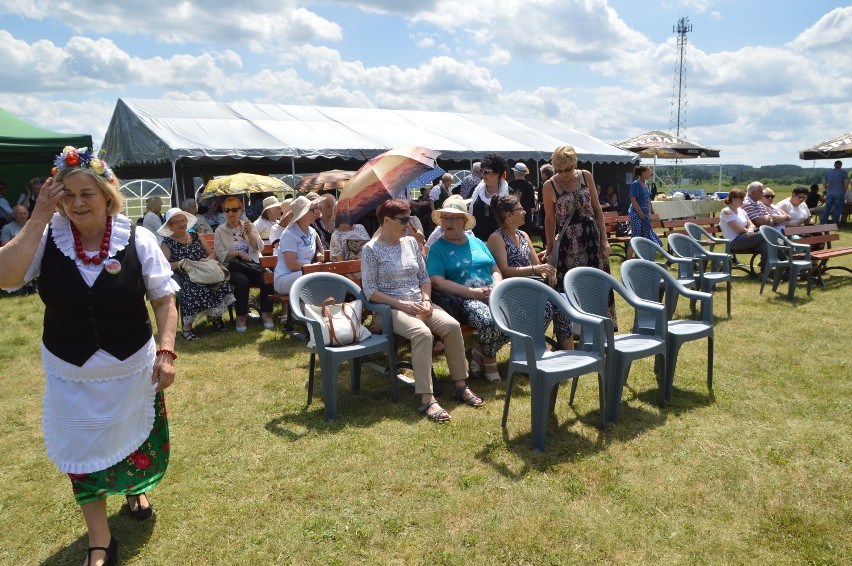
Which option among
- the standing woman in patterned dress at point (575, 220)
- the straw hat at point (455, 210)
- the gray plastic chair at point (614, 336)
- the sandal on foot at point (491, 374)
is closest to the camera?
the gray plastic chair at point (614, 336)

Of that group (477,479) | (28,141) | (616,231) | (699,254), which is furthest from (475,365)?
(28,141)

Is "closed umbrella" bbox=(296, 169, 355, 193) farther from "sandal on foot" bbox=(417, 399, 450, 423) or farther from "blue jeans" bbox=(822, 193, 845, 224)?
"blue jeans" bbox=(822, 193, 845, 224)

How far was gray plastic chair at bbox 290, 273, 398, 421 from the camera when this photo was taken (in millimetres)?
4230

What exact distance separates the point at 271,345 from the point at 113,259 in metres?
3.93

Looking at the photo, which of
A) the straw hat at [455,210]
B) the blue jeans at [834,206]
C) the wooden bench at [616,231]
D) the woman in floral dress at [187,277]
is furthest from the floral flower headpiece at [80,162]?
the blue jeans at [834,206]

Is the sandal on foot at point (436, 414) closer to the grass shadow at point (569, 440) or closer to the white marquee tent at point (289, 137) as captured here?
the grass shadow at point (569, 440)

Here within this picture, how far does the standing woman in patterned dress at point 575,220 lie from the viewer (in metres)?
5.35

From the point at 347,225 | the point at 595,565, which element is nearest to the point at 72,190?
the point at 595,565

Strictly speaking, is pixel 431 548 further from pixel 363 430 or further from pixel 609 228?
pixel 609 228

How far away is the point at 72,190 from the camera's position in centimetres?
239

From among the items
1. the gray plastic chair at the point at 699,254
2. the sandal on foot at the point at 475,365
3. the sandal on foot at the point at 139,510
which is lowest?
the sandal on foot at the point at 139,510

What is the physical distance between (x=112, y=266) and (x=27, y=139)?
9.74 m

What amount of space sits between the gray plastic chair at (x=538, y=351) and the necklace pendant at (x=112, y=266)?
2.19 metres

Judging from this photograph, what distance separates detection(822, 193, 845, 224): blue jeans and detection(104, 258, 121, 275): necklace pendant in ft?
63.1
